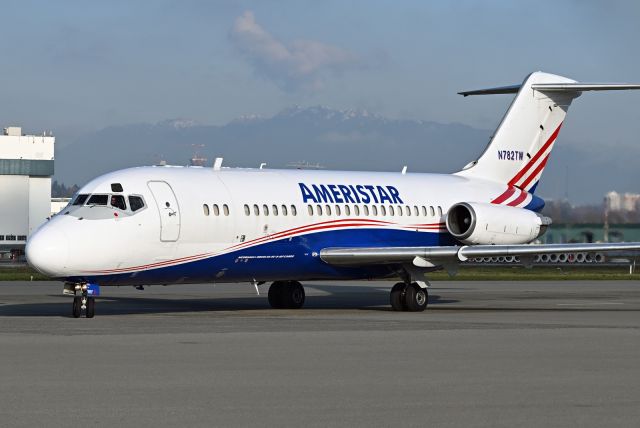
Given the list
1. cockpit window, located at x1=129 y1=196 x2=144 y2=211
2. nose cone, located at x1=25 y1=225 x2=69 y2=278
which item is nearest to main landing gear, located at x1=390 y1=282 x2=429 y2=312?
cockpit window, located at x1=129 y1=196 x2=144 y2=211

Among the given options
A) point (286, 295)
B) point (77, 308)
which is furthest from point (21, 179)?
point (77, 308)

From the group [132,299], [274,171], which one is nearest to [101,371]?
[274,171]

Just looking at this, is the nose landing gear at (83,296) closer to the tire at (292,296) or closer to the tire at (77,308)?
the tire at (77,308)

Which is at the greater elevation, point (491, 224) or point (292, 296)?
point (491, 224)

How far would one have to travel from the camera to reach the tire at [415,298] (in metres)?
29.5

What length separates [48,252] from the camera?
2341cm

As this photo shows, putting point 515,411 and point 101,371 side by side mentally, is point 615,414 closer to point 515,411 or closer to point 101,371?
point 515,411

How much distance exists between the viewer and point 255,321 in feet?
80.6

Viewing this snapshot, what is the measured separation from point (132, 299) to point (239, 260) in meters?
8.67

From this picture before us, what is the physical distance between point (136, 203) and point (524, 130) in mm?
14153

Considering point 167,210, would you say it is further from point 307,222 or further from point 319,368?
point 319,368

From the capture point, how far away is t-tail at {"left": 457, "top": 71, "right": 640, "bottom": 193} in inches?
1375

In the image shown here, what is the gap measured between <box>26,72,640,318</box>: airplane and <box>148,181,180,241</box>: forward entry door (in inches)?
1.2

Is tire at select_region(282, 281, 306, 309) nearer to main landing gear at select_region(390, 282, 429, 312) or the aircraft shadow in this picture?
the aircraft shadow
